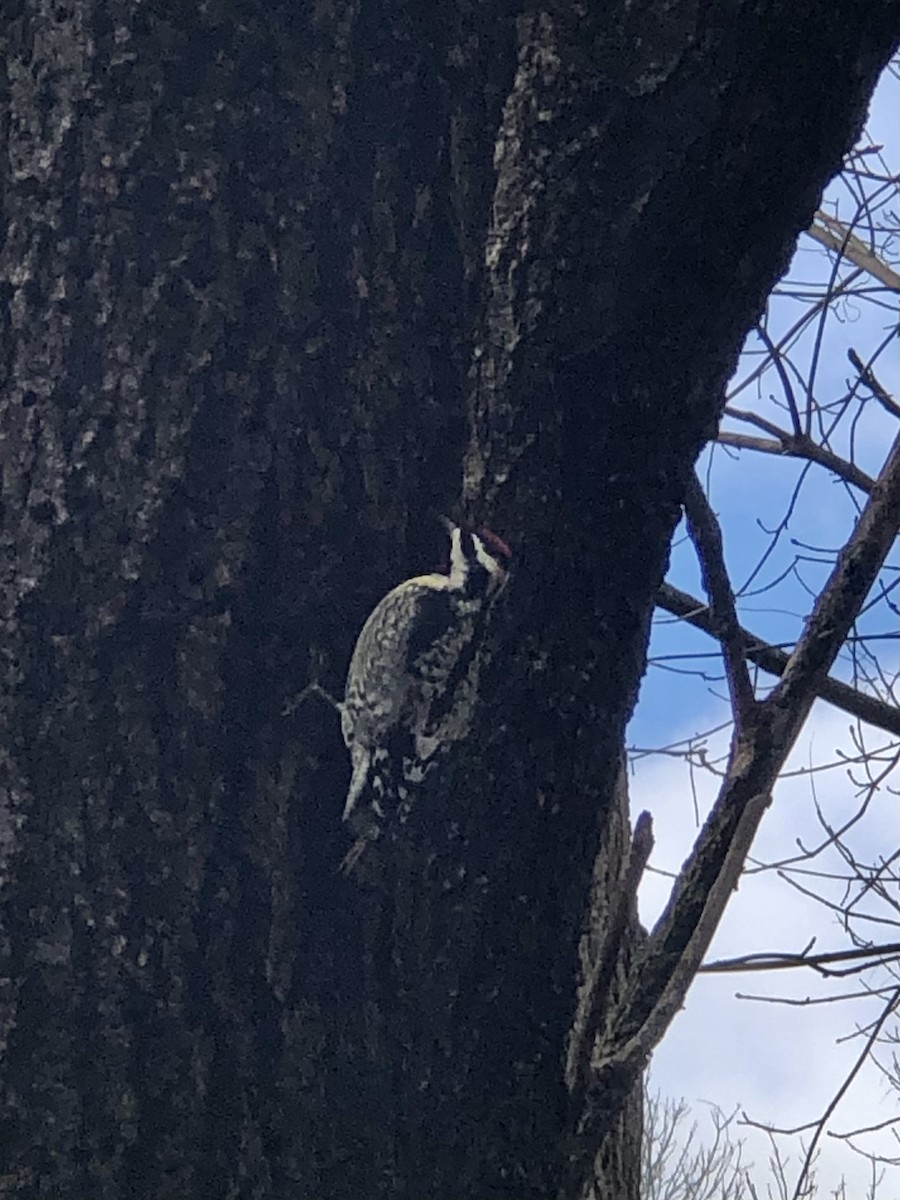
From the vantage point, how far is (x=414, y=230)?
722 mm

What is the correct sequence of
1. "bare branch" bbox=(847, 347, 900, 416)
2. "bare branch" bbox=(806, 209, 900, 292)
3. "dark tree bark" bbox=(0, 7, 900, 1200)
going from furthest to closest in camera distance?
"bare branch" bbox=(806, 209, 900, 292), "bare branch" bbox=(847, 347, 900, 416), "dark tree bark" bbox=(0, 7, 900, 1200)

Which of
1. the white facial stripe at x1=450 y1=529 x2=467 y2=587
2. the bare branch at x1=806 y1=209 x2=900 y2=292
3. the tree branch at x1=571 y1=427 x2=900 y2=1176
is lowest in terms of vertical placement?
the tree branch at x1=571 y1=427 x2=900 y2=1176

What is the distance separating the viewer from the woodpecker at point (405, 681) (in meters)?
0.75

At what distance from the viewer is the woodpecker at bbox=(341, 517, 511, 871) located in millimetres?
755

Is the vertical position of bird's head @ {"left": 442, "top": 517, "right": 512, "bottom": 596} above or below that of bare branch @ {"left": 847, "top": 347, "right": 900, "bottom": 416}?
below

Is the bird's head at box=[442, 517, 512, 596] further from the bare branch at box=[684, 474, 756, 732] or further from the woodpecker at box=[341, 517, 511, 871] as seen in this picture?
the bare branch at box=[684, 474, 756, 732]

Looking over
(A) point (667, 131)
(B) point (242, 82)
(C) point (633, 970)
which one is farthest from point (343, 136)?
(C) point (633, 970)

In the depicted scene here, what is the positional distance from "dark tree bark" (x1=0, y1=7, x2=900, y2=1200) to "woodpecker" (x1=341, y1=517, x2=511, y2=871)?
0.6 inches

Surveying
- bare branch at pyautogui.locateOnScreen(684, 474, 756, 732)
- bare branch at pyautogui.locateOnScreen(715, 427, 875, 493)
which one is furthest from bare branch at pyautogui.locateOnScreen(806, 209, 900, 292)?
bare branch at pyautogui.locateOnScreen(684, 474, 756, 732)

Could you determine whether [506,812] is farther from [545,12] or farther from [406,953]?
[545,12]

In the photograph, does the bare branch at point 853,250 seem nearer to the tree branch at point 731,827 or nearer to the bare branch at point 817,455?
the bare branch at point 817,455

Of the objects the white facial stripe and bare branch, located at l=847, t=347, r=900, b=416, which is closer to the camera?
the white facial stripe

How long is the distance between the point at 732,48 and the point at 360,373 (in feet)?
0.83

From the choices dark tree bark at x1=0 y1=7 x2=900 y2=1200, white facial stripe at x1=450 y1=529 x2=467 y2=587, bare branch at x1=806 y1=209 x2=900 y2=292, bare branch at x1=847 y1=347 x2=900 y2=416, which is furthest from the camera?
bare branch at x1=806 y1=209 x2=900 y2=292
